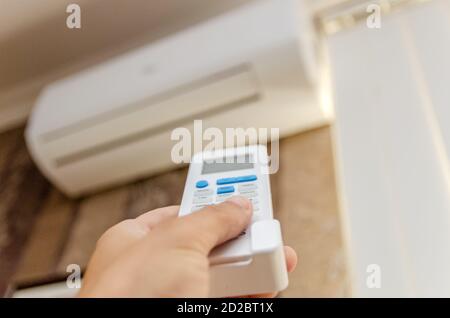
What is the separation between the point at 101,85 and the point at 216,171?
0.73 m

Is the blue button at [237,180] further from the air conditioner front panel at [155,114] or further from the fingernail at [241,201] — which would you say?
the air conditioner front panel at [155,114]

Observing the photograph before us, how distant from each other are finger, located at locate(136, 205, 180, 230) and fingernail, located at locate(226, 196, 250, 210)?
0.22 feet

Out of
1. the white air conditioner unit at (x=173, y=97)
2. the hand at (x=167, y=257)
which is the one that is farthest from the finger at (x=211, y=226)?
the white air conditioner unit at (x=173, y=97)

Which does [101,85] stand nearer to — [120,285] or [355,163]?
[355,163]

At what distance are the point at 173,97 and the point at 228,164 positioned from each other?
56 centimetres

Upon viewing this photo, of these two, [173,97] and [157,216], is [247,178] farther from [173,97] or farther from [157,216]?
[173,97]

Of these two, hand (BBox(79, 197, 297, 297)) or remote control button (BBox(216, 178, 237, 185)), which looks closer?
hand (BBox(79, 197, 297, 297))

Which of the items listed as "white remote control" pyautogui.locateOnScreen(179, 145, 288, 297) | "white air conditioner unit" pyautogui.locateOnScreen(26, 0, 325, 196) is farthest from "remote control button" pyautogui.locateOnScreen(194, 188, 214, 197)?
"white air conditioner unit" pyautogui.locateOnScreen(26, 0, 325, 196)

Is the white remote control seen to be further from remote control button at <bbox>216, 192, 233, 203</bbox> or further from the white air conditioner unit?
the white air conditioner unit

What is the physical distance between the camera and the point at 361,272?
28.2 inches

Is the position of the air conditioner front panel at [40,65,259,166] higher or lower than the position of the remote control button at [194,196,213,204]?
higher

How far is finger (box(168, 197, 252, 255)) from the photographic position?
13.4 inches

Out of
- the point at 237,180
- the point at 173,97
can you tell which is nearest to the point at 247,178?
the point at 237,180
